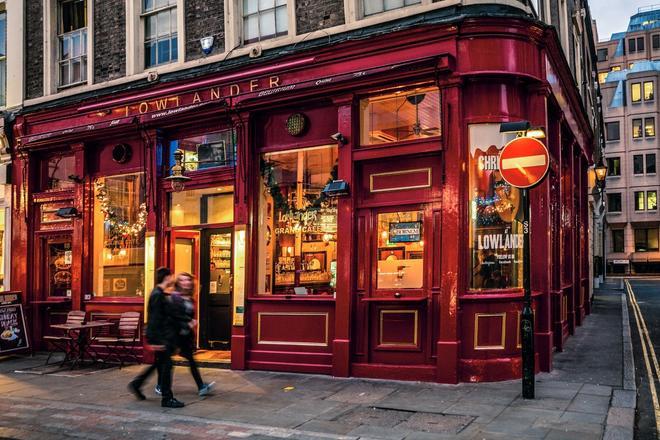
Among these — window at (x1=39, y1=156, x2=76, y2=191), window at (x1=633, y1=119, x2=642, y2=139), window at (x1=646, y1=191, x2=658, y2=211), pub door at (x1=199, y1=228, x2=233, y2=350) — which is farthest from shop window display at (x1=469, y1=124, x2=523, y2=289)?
window at (x1=633, y1=119, x2=642, y2=139)

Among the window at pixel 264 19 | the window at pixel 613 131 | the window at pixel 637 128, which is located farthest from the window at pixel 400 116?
the window at pixel 613 131

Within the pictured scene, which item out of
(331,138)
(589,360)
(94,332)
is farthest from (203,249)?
(589,360)

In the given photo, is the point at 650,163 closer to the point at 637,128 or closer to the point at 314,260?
the point at 637,128

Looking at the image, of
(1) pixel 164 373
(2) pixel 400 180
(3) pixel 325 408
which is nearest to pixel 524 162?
(2) pixel 400 180

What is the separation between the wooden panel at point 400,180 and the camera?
33.1ft

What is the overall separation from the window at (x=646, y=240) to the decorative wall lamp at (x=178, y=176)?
59588mm

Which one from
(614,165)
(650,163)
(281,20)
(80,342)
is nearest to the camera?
(281,20)

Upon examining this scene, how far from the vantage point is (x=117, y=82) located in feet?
44.7

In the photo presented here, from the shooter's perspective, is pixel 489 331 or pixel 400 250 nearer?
pixel 489 331

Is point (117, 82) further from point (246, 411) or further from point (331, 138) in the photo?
point (246, 411)

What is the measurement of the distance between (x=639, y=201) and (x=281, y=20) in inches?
2286

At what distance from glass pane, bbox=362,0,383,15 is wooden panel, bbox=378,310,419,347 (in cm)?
497

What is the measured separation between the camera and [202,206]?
12.5m

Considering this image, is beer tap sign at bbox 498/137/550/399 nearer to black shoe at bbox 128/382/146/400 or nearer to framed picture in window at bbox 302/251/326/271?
framed picture in window at bbox 302/251/326/271
